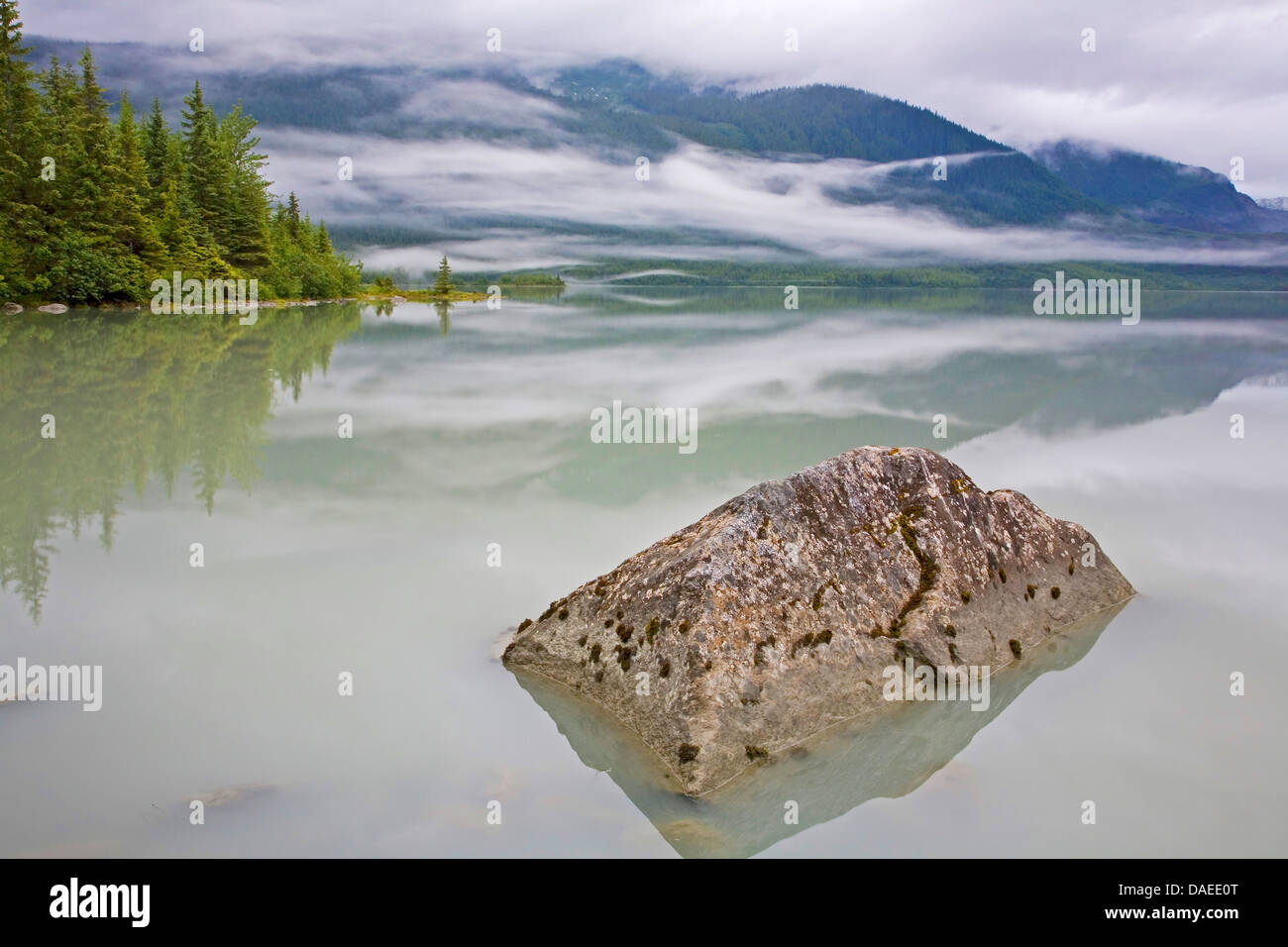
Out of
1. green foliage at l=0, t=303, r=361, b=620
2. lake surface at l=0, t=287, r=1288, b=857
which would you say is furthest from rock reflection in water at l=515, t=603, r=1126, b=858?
green foliage at l=0, t=303, r=361, b=620

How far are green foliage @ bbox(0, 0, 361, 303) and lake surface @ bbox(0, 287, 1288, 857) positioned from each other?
35623 mm

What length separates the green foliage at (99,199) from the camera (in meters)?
52.6

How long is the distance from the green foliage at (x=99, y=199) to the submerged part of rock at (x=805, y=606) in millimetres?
53542

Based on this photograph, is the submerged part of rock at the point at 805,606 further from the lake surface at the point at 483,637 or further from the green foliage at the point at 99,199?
the green foliage at the point at 99,199

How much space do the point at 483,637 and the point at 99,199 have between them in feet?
185

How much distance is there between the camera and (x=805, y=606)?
7.59m

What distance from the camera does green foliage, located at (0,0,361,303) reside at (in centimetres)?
5256

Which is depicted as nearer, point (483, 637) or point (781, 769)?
point (781, 769)

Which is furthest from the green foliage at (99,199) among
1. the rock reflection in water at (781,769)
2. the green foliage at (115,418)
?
the rock reflection in water at (781,769)

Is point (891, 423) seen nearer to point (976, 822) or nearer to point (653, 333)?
point (976, 822)

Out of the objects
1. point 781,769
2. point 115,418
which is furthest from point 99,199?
point 781,769

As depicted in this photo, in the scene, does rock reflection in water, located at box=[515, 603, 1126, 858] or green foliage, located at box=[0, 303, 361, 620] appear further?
green foliage, located at box=[0, 303, 361, 620]

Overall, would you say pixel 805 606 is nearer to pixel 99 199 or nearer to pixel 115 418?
pixel 115 418

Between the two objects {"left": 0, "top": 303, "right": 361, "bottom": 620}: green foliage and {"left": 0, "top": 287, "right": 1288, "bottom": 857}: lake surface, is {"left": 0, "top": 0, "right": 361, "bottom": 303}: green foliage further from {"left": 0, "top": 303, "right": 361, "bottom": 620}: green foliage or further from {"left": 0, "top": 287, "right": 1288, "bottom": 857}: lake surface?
{"left": 0, "top": 287, "right": 1288, "bottom": 857}: lake surface
